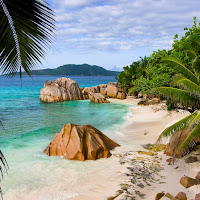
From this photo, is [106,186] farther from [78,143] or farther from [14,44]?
[14,44]

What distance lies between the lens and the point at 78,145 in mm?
13117

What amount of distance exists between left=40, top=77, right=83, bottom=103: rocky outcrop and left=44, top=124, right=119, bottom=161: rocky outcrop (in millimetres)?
32019

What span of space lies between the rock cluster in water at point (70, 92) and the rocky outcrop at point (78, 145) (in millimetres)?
28837

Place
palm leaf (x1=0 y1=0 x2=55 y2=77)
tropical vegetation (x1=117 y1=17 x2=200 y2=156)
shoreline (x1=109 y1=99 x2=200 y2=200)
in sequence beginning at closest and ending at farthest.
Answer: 1. palm leaf (x1=0 y1=0 x2=55 y2=77)
2. shoreline (x1=109 y1=99 x2=200 y2=200)
3. tropical vegetation (x1=117 y1=17 x2=200 y2=156)

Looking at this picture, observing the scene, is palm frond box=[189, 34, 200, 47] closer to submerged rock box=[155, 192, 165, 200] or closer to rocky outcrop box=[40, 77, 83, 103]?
submerged rock box=[155, 192, 165, 200]

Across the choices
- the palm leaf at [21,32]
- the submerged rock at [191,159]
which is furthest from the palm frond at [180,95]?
the palm leaf at [21,32]

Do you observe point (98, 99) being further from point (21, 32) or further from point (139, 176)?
point (21, 32)

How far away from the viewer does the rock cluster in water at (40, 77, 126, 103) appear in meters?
44.7

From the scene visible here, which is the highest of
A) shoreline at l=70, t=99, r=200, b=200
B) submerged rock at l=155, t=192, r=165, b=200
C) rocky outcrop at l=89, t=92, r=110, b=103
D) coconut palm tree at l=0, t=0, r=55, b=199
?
coconut palm tree at l=0, t=0, r=55, b=199

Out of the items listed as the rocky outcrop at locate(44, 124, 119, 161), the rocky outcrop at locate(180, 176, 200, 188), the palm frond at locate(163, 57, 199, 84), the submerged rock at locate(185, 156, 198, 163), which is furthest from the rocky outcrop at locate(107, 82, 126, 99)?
the rocky outcrop at locate(180, 176, 200, 188)

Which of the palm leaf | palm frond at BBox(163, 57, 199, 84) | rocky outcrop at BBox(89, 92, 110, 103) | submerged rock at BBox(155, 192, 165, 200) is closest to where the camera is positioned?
the palm leaf

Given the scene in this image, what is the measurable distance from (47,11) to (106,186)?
29.4 feet

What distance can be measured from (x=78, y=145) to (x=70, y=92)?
35.3m

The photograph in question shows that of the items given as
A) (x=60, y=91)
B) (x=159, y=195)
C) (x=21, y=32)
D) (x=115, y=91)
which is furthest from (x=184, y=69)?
(x=115, y=91)
